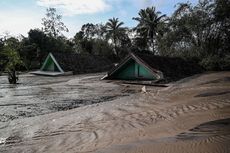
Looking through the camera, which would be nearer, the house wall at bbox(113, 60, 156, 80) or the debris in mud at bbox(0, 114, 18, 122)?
the debris in mud at bbox(0, 114, 18, 122)

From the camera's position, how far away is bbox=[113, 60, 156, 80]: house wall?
24142 mm

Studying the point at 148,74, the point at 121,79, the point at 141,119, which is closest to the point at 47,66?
the point at 121,79

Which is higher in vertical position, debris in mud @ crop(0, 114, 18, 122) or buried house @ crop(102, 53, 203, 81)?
buried house @ crop(102, 53, 203, 81)

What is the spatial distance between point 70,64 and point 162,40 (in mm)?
11582

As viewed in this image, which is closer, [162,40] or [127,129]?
[127,129]

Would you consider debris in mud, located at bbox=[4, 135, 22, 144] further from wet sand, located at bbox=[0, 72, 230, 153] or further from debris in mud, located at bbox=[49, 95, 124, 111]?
debris in mud, located at bbox=[49, 95, 124, 111]

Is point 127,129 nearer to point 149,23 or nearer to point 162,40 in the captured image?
point 162,40

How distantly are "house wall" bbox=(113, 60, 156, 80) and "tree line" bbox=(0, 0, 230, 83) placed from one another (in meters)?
8.88

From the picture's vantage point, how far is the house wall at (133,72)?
79.2ft

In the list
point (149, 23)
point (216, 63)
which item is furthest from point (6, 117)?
point (149, 23)

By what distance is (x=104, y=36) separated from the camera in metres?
58.2

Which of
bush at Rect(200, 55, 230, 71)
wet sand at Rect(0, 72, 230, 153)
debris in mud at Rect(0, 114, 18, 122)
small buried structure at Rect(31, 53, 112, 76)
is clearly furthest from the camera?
small buried structure at Rect(31, 53, 112, 76)

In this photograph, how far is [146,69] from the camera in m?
23.8

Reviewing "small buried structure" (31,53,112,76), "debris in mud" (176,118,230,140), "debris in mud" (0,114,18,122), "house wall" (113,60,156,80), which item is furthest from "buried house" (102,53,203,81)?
"debris in mud" (176,118,230,140)
